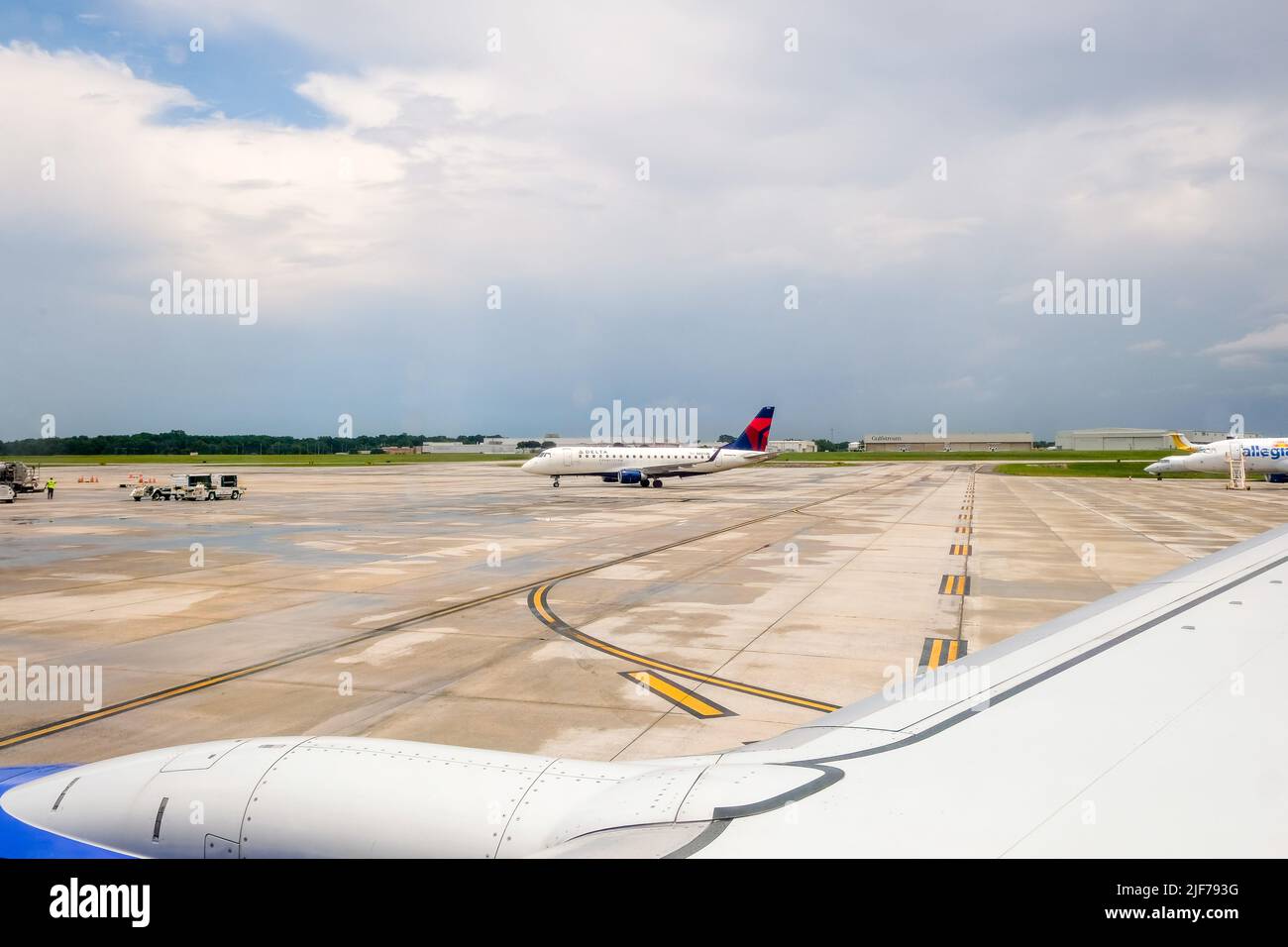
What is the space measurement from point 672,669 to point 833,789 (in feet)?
28.9

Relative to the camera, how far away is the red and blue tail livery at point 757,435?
205 ft

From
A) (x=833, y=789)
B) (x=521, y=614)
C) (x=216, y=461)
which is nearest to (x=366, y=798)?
(x=833, y=789)

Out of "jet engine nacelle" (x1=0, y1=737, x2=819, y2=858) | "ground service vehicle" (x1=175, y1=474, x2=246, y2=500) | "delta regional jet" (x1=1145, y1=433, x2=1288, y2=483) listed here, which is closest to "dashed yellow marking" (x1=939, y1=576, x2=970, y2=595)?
"jet engine nacelle" (x1=0, y1=737, x2=819, y2=858)

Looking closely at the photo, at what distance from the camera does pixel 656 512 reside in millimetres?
40375

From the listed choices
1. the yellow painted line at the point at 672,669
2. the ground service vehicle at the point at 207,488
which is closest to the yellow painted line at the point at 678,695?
the yellow painted line at the point at 672,669

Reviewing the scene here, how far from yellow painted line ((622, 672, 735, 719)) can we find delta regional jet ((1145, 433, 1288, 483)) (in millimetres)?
65460

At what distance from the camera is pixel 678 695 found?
1078 centimetres

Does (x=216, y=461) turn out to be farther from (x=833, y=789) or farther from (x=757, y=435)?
(x=833, y=789)

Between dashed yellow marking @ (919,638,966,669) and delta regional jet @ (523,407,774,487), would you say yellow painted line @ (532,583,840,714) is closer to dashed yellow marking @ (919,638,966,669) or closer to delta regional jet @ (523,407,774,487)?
dashed yellow marking @ (919,638,966,669)

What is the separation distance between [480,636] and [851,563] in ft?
40.6

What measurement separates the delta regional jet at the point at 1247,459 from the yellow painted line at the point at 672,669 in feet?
210
